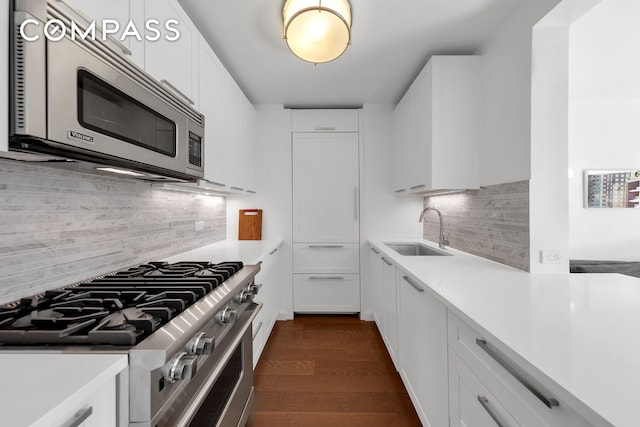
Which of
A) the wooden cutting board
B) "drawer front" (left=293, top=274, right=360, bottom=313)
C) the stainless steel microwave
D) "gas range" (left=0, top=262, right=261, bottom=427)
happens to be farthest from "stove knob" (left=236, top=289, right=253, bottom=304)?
"drawer front" (left=293, top=274, right=360, bottom=313)

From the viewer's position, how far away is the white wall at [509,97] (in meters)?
1.64

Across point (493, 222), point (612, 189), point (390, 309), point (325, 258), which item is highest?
point (612, 189)

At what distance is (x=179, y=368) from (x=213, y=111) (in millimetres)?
1714

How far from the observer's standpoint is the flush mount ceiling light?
1.59m

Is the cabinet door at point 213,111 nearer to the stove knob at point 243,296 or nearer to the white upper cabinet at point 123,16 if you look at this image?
the white upper cabinet at point 123,16

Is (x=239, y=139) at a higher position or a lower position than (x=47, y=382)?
higher

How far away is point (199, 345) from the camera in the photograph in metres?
0.92

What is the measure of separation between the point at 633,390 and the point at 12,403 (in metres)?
1.14

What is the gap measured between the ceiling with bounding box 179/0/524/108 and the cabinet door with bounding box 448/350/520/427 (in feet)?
6.12

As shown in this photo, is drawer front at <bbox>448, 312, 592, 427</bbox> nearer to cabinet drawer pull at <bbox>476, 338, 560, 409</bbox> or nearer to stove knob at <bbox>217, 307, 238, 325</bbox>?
cabinet drawer pull at <bbox>476, 338, 560, 409</bbox>

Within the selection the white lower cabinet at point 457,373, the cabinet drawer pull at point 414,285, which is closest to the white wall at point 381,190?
the white lower cabinet at point 457,373

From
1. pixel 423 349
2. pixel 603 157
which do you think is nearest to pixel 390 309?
pixel 423 349

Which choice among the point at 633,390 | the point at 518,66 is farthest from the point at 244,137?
the point at 633,390

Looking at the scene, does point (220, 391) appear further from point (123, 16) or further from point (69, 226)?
point (123, 16)
